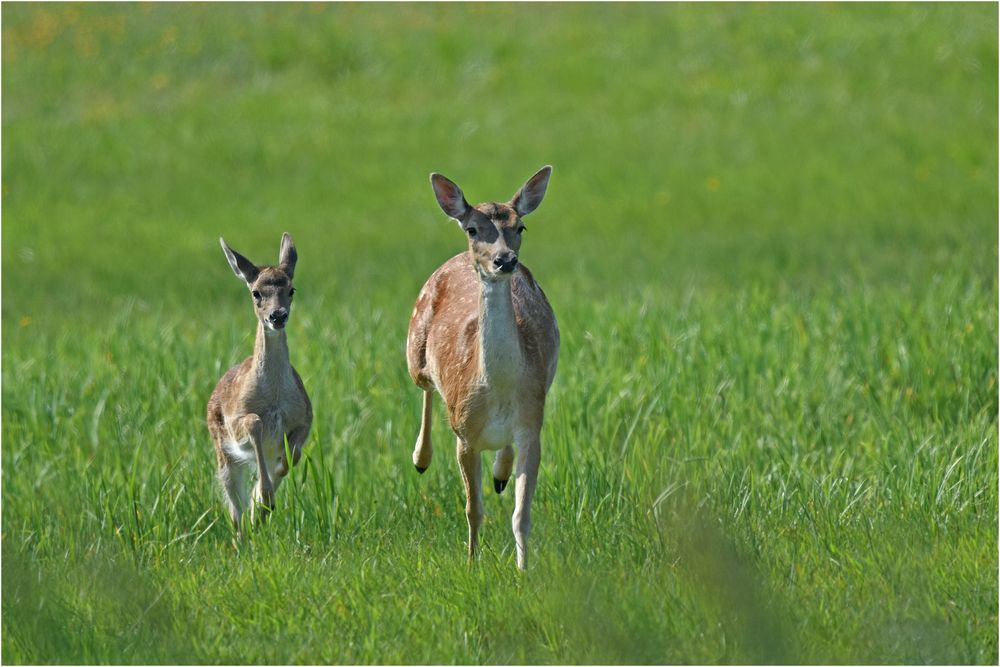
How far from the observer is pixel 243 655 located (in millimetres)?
5457

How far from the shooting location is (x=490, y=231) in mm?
4652

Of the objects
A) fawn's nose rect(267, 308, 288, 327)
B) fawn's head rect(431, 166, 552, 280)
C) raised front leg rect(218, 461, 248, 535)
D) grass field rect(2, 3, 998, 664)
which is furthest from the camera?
raised front leg rect(218, 461, 248, 535)

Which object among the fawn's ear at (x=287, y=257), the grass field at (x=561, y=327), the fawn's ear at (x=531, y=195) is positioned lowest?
the grass field at (x=561, y=327)

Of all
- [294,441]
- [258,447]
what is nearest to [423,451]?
[294,441]

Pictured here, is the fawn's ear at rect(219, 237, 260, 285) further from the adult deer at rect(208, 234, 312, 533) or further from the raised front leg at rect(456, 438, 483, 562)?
the raised front leg at rect(456, 438, 483, 562)

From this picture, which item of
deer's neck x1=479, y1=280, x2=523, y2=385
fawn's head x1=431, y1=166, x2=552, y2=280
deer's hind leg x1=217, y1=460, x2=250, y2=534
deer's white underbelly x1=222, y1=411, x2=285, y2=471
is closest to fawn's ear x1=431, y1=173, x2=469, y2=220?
fawn's head x1=431, y1=166, x2=552, y2=280

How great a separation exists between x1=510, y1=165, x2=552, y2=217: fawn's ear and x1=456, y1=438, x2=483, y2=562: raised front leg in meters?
1.10

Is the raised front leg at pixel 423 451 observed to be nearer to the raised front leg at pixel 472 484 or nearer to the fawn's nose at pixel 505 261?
the raised front leg at pixel 472 484

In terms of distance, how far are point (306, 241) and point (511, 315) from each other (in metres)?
14.7

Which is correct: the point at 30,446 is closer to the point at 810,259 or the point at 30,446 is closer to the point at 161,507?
the point at 161,507

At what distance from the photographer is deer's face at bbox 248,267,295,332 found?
14.8 ft

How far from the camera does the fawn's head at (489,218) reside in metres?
4.62

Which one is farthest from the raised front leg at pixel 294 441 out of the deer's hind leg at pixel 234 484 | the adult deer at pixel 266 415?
the deer's hind leg at pixel 234 484

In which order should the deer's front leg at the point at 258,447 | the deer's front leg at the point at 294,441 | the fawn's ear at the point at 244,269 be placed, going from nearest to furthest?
the fawn's ear at the point at 244,269, the deer's front leg at the point at 258,447, the deer's front leg at the point at 294,441
